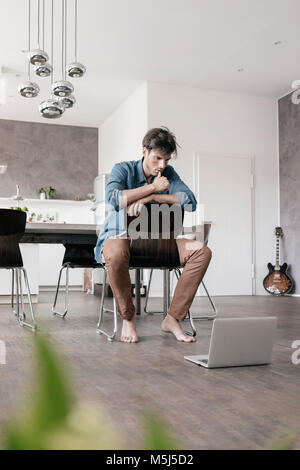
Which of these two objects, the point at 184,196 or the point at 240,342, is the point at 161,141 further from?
the point at 240,342

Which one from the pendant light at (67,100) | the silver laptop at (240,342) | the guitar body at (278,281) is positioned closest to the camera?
the silver laptop at (240,342)

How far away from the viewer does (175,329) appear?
102 inches

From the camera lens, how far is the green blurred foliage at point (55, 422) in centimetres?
18

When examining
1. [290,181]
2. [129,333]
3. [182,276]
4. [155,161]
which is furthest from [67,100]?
[290,181]

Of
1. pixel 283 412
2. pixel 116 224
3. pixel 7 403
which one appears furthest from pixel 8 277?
pixel 283 412

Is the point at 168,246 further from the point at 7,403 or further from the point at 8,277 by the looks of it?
the point at 8,277

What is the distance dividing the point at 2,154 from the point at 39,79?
2.13 metres

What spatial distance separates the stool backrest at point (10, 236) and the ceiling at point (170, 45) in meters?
2.70

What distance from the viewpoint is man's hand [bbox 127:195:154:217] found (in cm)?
256

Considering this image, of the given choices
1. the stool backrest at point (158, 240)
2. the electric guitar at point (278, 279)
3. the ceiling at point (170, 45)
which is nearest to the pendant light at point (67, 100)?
the ceiling at point (170, 45)

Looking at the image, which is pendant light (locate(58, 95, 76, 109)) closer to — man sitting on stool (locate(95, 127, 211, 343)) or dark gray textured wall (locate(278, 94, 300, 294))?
man sitting on stool (locate(95, 127, 211, 343))

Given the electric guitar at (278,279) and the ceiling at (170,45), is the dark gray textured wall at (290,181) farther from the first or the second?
the ceiling at (170,45)

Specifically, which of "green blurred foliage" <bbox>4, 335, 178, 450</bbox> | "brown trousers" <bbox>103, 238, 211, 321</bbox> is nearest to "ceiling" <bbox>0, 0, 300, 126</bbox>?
"brown trousers" <bbox>103, 238, 211, 321</bbox>
